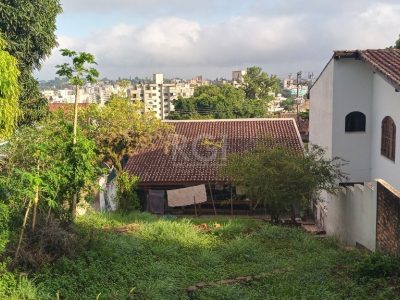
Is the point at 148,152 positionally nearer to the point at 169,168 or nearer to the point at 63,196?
the point at 169,168

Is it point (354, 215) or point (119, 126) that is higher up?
point (119, 126)

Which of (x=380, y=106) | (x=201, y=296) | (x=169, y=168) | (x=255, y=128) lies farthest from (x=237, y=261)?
(x=255, y=128)

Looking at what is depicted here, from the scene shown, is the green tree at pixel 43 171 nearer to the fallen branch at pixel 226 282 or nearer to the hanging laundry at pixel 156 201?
the fallen branch at pixel 226 282

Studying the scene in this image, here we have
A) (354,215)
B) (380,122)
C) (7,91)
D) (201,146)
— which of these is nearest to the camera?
(7,91)

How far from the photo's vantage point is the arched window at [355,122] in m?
13.8

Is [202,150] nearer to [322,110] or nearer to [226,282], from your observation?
[322,110]

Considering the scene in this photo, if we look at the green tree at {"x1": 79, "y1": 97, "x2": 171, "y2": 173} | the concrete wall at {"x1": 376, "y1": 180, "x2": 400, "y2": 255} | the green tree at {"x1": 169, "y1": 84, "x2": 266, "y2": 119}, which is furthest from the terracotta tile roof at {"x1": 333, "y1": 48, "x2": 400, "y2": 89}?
the green tree at {"x1": 169, "y1": 84, "x2": 266, "y2": 119}

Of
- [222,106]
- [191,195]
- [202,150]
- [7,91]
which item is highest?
[222,106]

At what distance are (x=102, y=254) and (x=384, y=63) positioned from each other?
934 cm

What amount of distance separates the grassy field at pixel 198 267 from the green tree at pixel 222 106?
121 feet

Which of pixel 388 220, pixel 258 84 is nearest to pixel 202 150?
pixel 388 220

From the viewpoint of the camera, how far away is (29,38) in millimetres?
14461

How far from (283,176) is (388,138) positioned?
10.9ft

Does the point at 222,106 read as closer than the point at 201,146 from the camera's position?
No
